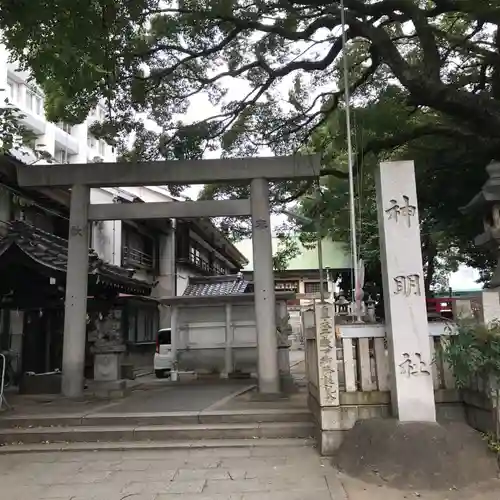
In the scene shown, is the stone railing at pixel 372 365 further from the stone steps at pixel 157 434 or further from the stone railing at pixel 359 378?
the stone steps at pixel 157 434

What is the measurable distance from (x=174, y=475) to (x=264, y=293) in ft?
15.9

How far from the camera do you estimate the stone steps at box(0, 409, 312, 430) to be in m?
Result: 8.02

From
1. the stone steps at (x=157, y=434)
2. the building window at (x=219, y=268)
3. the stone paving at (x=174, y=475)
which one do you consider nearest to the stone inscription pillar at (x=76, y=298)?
the stone steps at (x=157, y=434)

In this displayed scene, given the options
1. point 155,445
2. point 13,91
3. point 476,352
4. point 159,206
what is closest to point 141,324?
point 159,206

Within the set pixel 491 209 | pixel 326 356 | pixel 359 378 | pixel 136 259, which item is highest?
pixel 136 259

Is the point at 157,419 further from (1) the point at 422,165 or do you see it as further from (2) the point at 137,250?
(2) the point at 137,250

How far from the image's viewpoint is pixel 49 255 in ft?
36.1

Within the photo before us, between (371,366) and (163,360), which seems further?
(163,360)

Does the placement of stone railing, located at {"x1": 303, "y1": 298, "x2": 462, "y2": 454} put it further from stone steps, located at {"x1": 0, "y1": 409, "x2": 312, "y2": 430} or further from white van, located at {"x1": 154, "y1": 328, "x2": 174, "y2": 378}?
white van, located at {"x1": 154, "y1": 328, "x2": 174, "y2": 378}

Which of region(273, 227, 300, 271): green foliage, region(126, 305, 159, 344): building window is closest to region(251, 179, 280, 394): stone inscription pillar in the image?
region(126, 305, 159, 344): building window

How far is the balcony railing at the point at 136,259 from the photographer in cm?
2073

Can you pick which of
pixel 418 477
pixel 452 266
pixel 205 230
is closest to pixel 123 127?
pixel 418 477

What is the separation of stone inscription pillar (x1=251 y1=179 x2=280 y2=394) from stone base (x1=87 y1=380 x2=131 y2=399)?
3.09 m

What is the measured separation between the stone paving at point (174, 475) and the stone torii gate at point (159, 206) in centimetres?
329
